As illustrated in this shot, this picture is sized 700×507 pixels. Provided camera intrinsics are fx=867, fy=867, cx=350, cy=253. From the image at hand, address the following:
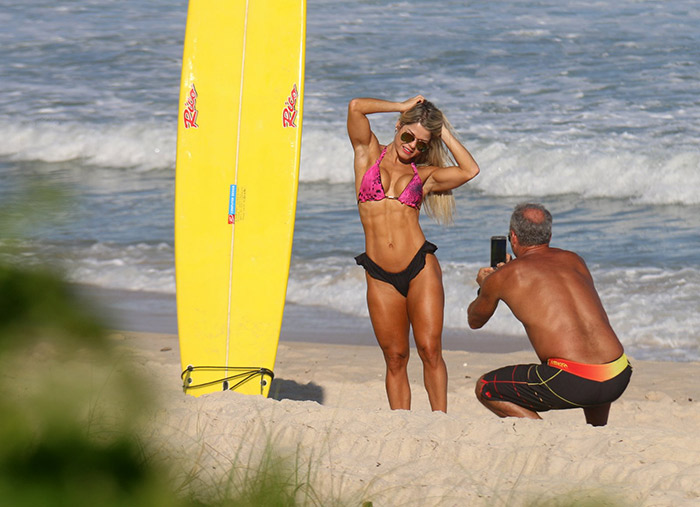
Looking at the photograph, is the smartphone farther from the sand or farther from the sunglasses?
the sand

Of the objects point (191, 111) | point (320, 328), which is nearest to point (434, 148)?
point (191, 111)

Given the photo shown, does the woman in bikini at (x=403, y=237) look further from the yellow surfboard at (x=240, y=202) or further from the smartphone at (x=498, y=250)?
the yellow surfboard at (x=240, y=202)

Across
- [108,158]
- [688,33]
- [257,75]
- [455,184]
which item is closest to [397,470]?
[455,184]

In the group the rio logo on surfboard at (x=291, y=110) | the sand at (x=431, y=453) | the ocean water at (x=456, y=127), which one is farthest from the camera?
the ocean water at (x=456, y=127)

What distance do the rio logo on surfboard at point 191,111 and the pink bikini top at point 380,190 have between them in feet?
4.22

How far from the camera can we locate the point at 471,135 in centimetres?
1263

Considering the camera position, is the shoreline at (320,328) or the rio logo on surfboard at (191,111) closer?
the rio logo on surfboard at (191,111)

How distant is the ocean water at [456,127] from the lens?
24.3 ft

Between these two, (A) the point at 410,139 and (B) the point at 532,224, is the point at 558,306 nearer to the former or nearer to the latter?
(B) the point at 532,224

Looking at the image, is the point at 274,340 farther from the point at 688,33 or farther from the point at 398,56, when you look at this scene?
the point at 688,33

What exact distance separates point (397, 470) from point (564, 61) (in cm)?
1346

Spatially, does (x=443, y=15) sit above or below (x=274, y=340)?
above

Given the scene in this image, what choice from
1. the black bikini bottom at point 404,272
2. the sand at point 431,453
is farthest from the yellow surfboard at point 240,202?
the black bikini bottom at point 404,272

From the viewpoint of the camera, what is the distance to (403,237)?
4.17 m
